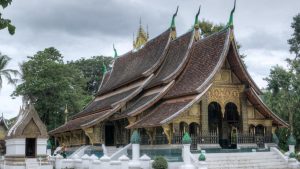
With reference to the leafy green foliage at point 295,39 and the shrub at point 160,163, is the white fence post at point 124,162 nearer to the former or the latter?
the shrub at point 160,163

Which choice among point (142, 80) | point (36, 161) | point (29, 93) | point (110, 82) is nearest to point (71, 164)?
point (36, 161)

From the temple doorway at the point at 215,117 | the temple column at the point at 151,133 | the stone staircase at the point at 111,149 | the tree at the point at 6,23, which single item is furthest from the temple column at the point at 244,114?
the tree at the point at 6,23

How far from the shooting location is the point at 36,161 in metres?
18.7

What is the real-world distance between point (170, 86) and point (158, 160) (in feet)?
17.7

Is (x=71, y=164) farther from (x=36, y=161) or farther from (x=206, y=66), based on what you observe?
(x=206, y=66)

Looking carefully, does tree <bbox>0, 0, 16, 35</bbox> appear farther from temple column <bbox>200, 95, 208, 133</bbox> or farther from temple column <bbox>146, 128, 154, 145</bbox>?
temple column <bbox>146, 128, 154, 145</bbox>

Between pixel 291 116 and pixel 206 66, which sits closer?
pixel 206 66

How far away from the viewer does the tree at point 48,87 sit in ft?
112

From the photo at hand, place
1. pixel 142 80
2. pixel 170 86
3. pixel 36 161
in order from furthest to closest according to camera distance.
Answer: pixel 142 80
pixel 170 86
pixel 36 161

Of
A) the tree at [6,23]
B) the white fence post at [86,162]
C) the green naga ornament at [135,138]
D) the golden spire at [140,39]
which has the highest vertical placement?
the golden spire at [140,39]

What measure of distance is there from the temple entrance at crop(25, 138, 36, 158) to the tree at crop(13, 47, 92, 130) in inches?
553

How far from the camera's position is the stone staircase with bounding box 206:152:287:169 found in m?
16.4

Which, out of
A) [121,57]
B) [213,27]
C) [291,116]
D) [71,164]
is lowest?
[71,164]

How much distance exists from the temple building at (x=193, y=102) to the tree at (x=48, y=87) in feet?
36.9
